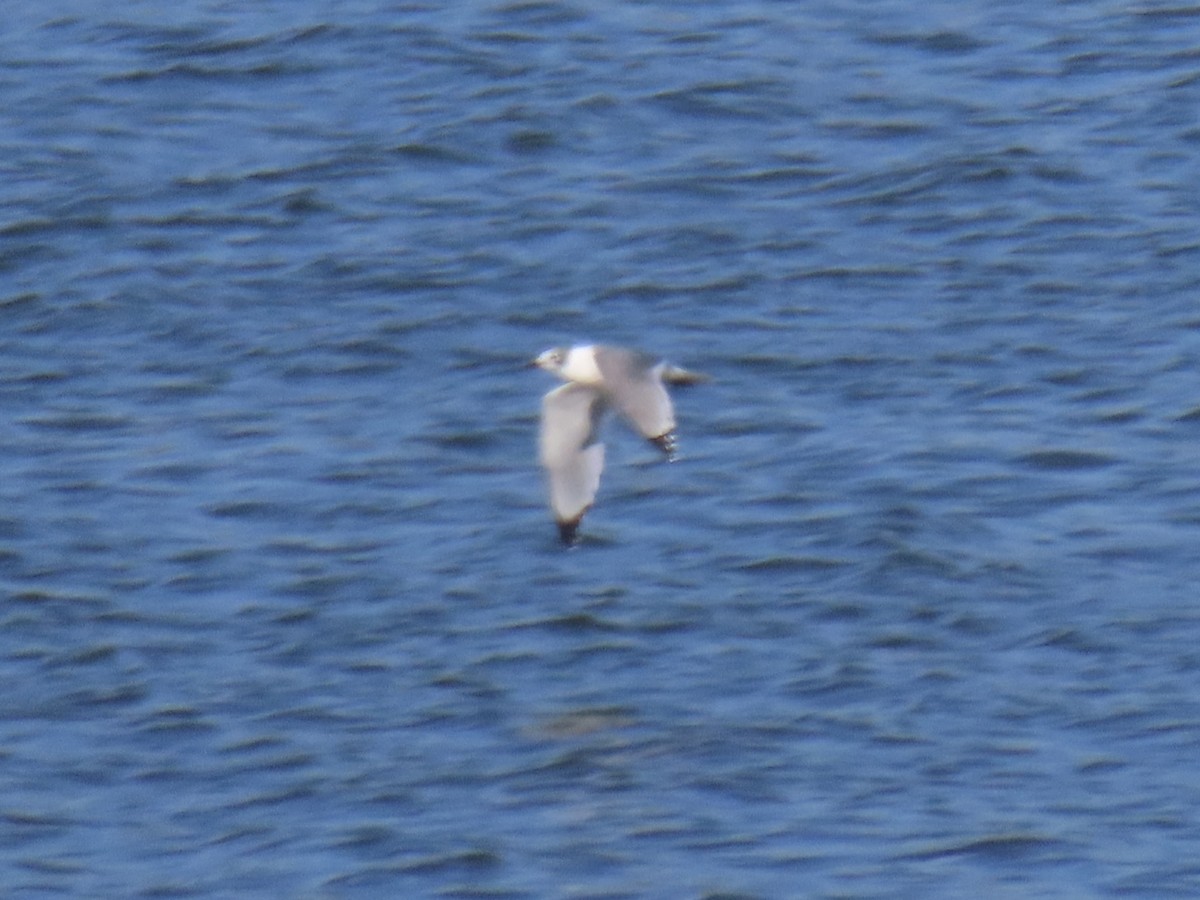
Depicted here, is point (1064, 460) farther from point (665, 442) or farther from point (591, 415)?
point (665, 442)

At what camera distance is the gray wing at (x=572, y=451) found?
28.9 ft

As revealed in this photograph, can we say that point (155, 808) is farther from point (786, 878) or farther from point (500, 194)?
point (500, 194)

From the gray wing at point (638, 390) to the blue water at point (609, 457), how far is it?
110 cm

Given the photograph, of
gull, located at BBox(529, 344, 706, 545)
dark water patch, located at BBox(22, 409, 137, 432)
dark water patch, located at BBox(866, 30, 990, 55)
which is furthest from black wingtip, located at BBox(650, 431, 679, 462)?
dark water patch, located at BBox(866, 30, 990, 55)

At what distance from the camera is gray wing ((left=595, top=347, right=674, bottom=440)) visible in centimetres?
867

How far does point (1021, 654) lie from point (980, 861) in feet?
5.07

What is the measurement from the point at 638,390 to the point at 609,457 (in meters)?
2.64

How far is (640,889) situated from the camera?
820 centimetres

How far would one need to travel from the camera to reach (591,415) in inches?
356

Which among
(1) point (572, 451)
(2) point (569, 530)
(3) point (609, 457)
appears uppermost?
(1) point (572, 451)

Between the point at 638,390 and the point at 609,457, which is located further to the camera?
the point at 609,457

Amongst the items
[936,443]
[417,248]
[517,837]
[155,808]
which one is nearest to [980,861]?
[517,837]

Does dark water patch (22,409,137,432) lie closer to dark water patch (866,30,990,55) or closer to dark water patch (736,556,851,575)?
dark water patch (736,556,851,575)

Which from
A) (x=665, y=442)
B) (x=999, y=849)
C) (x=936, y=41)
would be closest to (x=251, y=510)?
(x=665, y=442)
